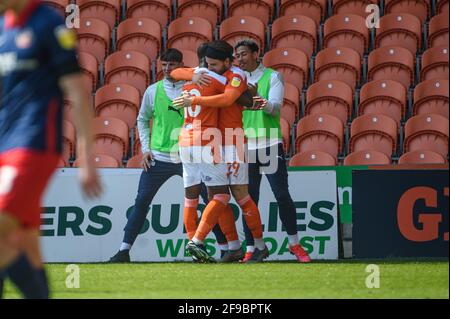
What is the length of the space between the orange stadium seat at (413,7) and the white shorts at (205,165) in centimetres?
594

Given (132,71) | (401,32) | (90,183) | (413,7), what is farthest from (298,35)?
(90,183)

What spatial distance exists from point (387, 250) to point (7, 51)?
219 inches

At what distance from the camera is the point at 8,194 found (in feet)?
14.3

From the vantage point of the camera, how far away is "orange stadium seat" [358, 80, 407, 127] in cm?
1278

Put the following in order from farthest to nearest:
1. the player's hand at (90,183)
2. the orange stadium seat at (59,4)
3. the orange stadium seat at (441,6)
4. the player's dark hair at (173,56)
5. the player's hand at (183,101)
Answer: the orange stadium seat at (59,4) < the orange stadium seat at (441,6) < the player's dark hair at (173,56) < the player's hand at (183,101) < the player's hand at (90,183)

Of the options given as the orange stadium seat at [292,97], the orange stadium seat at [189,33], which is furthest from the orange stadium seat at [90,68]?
the orange stadium seat at [292,97]

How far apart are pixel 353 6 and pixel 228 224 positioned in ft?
19.5

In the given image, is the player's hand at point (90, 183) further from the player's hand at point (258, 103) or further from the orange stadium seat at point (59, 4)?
the orange stadium seat at point (59, 4)

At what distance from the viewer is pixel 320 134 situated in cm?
1234

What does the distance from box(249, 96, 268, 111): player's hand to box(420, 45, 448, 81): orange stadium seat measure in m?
4.67

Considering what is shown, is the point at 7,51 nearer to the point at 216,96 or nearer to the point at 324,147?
the point at 216,96

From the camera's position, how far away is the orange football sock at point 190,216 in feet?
30.2

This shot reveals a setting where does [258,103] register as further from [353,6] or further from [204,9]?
[204,9]
